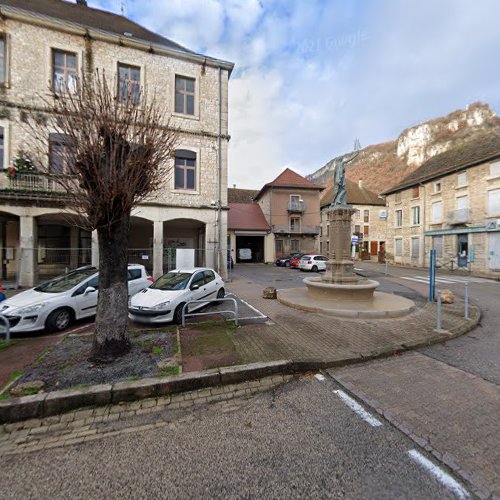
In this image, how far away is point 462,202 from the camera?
21484 mm

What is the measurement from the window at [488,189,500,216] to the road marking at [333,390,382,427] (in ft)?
75.9

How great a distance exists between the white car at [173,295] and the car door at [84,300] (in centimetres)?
101

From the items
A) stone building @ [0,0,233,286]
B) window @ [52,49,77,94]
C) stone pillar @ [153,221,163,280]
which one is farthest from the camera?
stone pillar @ [153,221,163,280]

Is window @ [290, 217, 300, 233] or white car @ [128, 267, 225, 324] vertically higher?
window @ [290, 217, 300, 233]

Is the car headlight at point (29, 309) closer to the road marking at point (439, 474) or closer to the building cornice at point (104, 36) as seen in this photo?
the road marking at point (439, 474)

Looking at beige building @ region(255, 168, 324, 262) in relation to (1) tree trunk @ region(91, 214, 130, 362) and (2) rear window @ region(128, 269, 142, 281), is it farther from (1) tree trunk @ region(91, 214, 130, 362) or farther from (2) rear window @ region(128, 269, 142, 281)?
(1) tree trunk @ region(91, 214, 130, 362)

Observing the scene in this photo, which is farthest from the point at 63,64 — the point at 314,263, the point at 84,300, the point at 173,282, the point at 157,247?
the point at 314,263

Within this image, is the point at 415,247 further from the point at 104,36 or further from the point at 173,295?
the point at 104,36

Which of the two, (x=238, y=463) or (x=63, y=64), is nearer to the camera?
(x=238, y=463)

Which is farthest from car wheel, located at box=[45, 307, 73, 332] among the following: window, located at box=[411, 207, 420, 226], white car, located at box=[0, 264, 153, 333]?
window, located at box=[411, 207, 420, 226]

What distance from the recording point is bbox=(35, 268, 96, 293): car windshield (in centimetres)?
644

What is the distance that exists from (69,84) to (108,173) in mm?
11184

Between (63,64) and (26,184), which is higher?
(63,64)

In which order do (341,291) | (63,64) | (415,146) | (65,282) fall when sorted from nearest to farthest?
1. (65,282)
2. (341,291)
3. (63,64)
4. (415,146)
